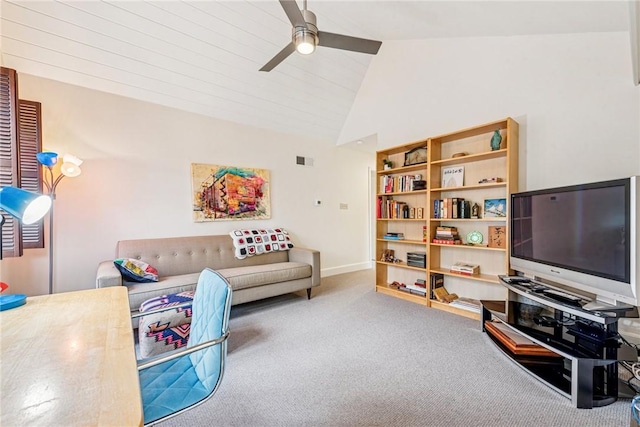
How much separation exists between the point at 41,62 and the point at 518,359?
4747 mm

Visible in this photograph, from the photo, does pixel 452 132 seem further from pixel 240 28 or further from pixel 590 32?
pixel 240 28

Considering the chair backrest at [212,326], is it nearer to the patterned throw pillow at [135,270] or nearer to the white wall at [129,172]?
the patterned throw pillow at [135,270]

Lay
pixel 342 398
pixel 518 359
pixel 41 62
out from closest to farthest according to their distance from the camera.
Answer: pixel 342 398 < pixel 518 359 < pixel 41 62

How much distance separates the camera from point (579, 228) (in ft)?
6.09

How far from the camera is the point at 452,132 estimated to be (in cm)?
298

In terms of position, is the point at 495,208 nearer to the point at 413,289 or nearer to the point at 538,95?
the point at 538,95

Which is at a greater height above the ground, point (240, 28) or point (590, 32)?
point (240, 28)

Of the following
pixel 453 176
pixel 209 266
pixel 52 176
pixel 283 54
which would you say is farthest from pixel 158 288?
pixel 453 176

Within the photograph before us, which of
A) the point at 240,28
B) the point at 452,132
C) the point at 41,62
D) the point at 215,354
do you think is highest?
the point at 240,28

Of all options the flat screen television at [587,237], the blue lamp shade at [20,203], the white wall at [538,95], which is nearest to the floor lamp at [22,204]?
the blue lamp shade at [20,203]

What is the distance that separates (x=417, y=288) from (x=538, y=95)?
95.2 inches

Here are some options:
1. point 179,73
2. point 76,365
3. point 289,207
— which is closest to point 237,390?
point 76,365

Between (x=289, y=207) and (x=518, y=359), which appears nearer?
(x=518, y=359)

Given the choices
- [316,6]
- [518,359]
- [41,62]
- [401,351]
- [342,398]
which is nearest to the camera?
[342,398]
